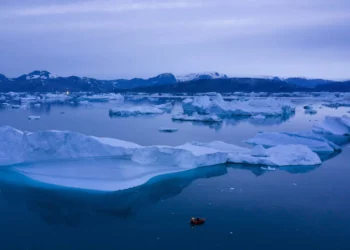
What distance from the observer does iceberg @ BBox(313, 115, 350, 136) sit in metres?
14.5

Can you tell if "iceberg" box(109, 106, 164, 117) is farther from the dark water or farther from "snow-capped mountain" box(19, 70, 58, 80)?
"snow-capped mountain" box(19, 70, 58, 80)

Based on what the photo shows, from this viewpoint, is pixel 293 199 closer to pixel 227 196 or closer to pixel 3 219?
pixel 227 196

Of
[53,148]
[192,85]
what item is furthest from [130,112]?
[192,85]

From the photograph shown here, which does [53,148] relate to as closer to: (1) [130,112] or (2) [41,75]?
(1) [130,112]

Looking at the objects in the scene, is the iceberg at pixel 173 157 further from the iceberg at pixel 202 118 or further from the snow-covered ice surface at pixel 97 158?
the iceberg at pixel 202 118

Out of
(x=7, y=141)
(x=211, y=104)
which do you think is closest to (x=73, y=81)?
(x=211, y=104)

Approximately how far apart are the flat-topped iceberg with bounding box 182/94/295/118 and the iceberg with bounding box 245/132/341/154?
34.1 feet

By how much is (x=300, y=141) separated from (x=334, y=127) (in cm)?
459

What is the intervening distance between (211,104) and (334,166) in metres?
14.2

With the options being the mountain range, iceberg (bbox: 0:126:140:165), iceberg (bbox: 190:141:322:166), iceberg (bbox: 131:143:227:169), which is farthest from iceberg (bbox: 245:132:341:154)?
the mountain range

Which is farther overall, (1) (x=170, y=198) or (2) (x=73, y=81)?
(2) (x=73, y=81)

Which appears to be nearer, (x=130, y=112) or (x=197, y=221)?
(x=197, y=221)

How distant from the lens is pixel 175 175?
783cm

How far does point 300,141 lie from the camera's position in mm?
11008
